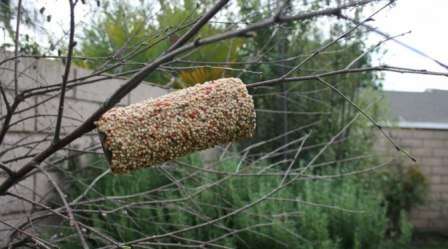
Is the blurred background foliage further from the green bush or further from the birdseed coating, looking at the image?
the birdseed coating

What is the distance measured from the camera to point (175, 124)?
1270mm

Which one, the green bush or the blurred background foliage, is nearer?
the blurred background foliage

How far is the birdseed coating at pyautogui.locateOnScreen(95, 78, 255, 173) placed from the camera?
4.03ft

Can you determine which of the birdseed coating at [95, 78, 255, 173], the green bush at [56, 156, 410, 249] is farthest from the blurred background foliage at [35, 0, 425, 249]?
the birdseed coating at [95, 78, 255, 173]

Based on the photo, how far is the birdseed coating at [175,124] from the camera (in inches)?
48.4

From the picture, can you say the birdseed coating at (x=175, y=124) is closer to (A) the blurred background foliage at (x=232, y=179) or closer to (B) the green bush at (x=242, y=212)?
(A) the blurred background foliage at (x=232, y=179)

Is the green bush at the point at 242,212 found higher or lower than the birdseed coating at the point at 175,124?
lower

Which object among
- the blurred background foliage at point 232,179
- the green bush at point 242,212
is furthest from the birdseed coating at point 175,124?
the green bush at point 242,212

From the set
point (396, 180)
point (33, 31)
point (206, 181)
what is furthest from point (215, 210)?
point (396, 180)

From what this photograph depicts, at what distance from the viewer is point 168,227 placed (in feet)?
10.9

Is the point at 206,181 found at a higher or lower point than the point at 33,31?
lower

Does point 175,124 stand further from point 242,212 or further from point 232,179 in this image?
point 232,179

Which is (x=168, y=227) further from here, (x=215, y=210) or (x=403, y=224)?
(x=403, y=224)

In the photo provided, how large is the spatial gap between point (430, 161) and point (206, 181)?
19.0 ft
